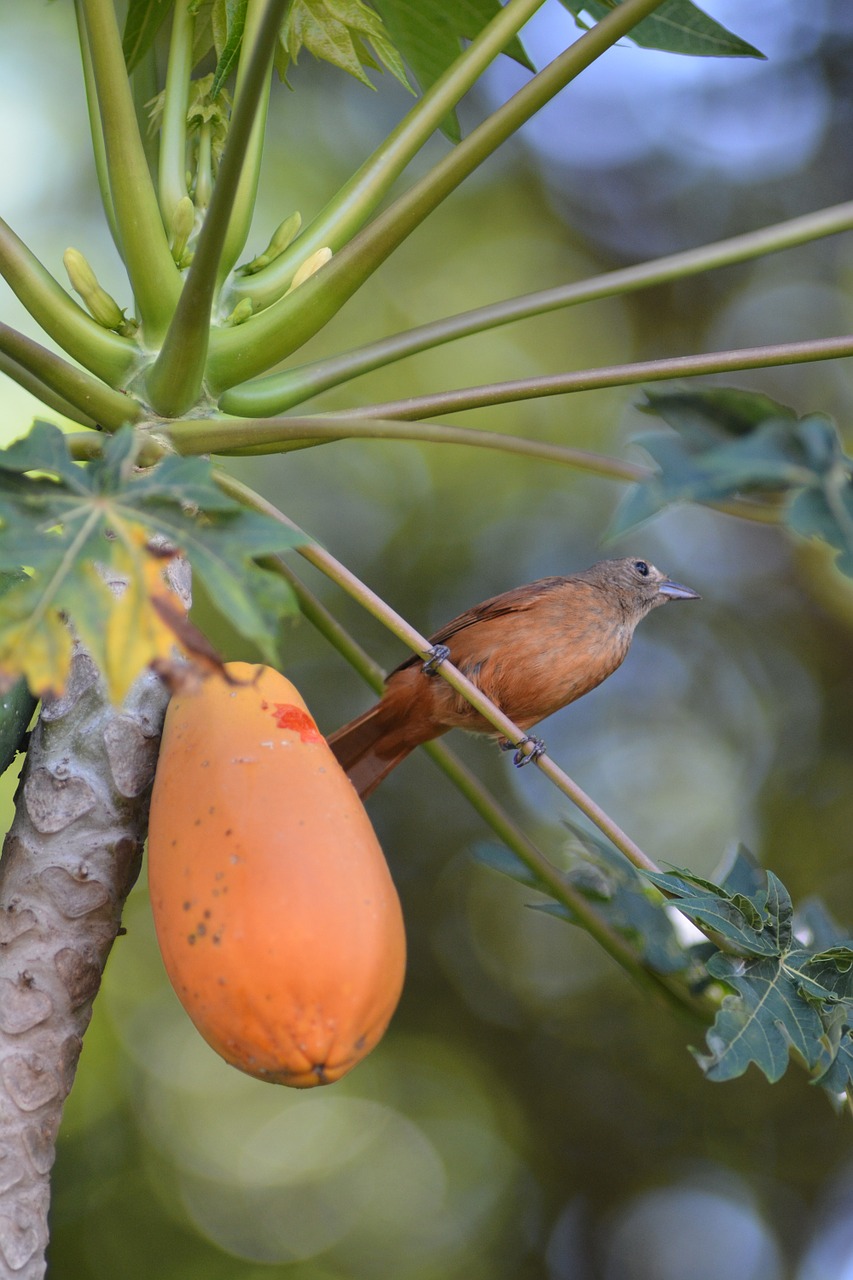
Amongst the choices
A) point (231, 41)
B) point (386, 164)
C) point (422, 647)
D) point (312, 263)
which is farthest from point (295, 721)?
point (231, 41)

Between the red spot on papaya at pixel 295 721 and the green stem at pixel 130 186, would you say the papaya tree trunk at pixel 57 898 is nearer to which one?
the red spot on papaya at pixel 295 721

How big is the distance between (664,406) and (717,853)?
3600mm

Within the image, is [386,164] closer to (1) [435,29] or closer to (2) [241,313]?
(2) [241,313]

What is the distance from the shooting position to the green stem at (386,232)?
1.80m

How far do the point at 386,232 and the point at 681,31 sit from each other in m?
1.03

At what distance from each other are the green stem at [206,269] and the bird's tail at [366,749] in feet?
3.81

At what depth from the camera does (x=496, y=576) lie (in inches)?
190

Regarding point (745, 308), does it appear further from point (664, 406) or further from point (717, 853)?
point (664, 406)

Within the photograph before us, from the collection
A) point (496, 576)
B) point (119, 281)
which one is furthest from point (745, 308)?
point (119, 281)

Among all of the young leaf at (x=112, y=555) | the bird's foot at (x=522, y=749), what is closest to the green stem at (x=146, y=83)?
the young leaf at (x=112, y=555)

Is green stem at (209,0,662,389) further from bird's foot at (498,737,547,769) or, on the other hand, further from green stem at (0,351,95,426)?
bird's foot at (498,737,547,769)

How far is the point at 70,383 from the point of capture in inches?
68.4

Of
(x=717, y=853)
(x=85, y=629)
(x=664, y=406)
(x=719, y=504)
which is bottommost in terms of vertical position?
(x=717, y=853)

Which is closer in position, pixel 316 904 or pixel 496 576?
pixel 316 904
